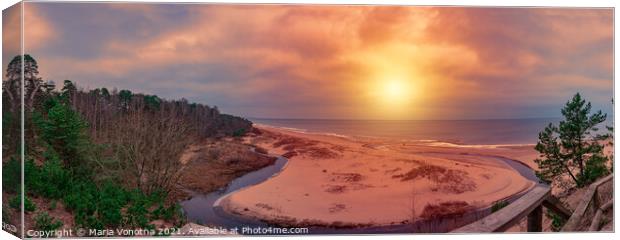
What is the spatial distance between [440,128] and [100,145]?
4.26 m

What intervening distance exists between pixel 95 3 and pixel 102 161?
1.92m

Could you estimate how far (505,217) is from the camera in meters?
5.26

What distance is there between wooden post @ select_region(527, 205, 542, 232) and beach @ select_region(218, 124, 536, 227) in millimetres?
790

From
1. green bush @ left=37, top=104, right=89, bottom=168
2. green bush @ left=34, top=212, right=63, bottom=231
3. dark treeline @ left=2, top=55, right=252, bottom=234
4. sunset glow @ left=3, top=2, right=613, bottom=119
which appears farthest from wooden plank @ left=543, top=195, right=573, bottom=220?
green bush @ left=34, top=212, right=63, bottom=231

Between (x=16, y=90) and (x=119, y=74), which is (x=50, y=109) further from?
(x=119, y=74)

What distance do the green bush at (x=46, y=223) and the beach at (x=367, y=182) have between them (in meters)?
1.93

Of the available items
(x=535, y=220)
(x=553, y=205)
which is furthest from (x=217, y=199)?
(x=553, y=205)

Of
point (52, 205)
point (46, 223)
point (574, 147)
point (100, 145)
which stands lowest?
point (46, 223)

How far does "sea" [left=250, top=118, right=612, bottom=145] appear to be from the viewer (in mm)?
7891

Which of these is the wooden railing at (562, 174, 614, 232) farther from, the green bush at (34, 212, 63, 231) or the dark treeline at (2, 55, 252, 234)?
the green bush at (34, 212, 63, 231)

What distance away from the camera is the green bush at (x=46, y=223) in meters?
7.45

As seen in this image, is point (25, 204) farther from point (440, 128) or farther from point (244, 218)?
point (440, 128)

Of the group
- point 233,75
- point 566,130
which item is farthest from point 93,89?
point 566,130

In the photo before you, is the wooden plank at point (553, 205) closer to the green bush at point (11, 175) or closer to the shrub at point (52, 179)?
the shrub at point (52, 179)
